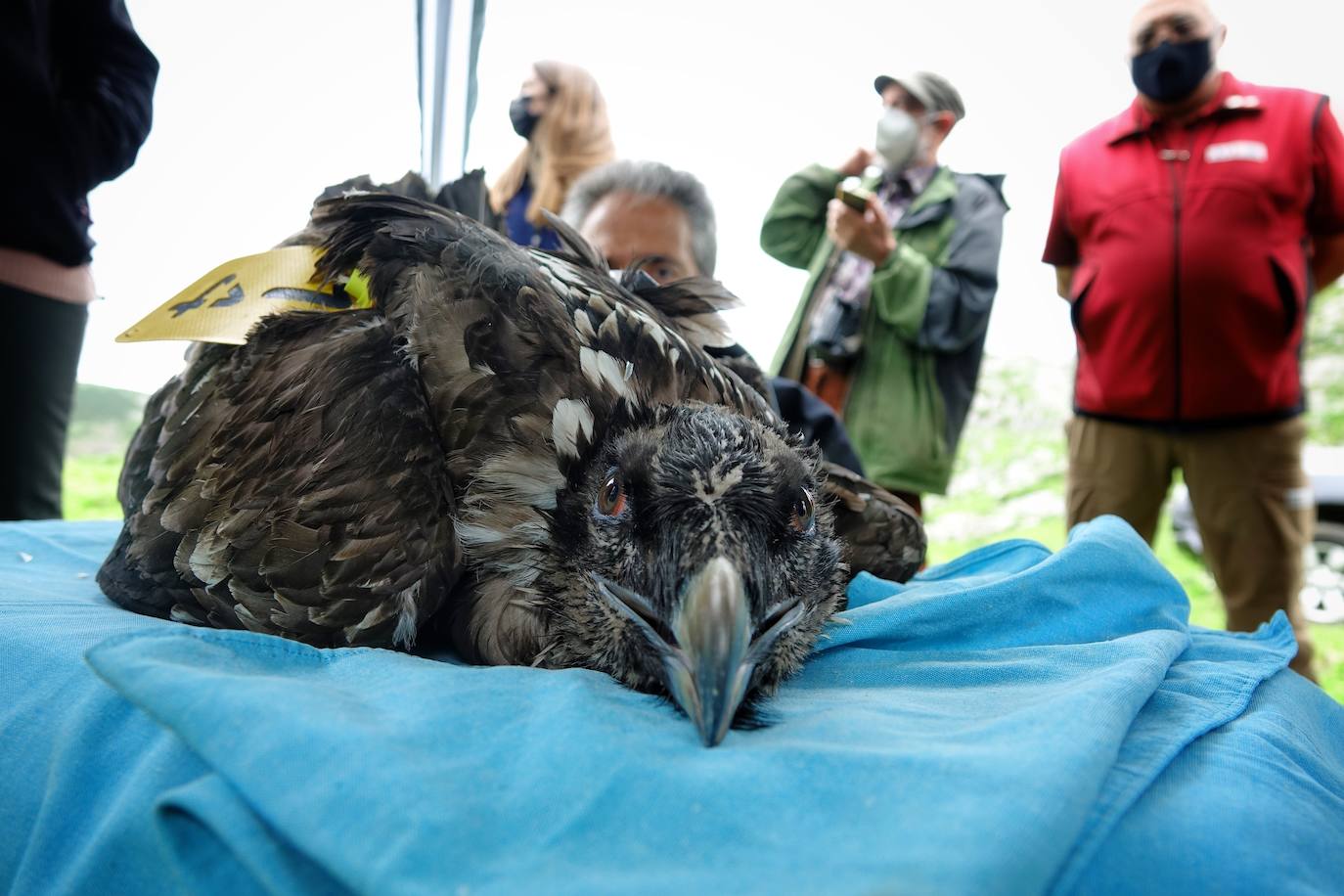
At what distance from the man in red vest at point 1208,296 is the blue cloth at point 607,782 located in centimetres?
319

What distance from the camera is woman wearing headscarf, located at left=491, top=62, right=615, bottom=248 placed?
4.70 meters

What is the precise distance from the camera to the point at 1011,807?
3.09ft

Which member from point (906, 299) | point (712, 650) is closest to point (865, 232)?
point (906, 299)

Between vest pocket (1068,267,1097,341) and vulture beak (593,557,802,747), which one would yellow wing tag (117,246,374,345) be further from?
vest pocket (1068,267,1097,341)

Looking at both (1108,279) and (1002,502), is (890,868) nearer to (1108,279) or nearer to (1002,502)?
(1108,279)

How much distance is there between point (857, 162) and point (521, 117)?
6.86 feet

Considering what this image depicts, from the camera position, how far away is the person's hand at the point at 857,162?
5.38 meters

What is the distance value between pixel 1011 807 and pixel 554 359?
1323 millimetres

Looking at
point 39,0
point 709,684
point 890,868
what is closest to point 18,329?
point 39,0

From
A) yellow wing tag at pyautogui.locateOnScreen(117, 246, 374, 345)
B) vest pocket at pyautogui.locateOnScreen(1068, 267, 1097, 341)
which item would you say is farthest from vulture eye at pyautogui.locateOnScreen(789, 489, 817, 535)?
vest pocket at pyautogui.locateOnScreen(1068, 267, 1097, 341)

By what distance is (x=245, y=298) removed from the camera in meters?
2.15

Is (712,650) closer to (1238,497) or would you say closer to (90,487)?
(1238,497)

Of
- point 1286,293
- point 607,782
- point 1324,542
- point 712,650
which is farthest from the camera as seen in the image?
point 1324,542

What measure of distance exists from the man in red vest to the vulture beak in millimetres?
3782
